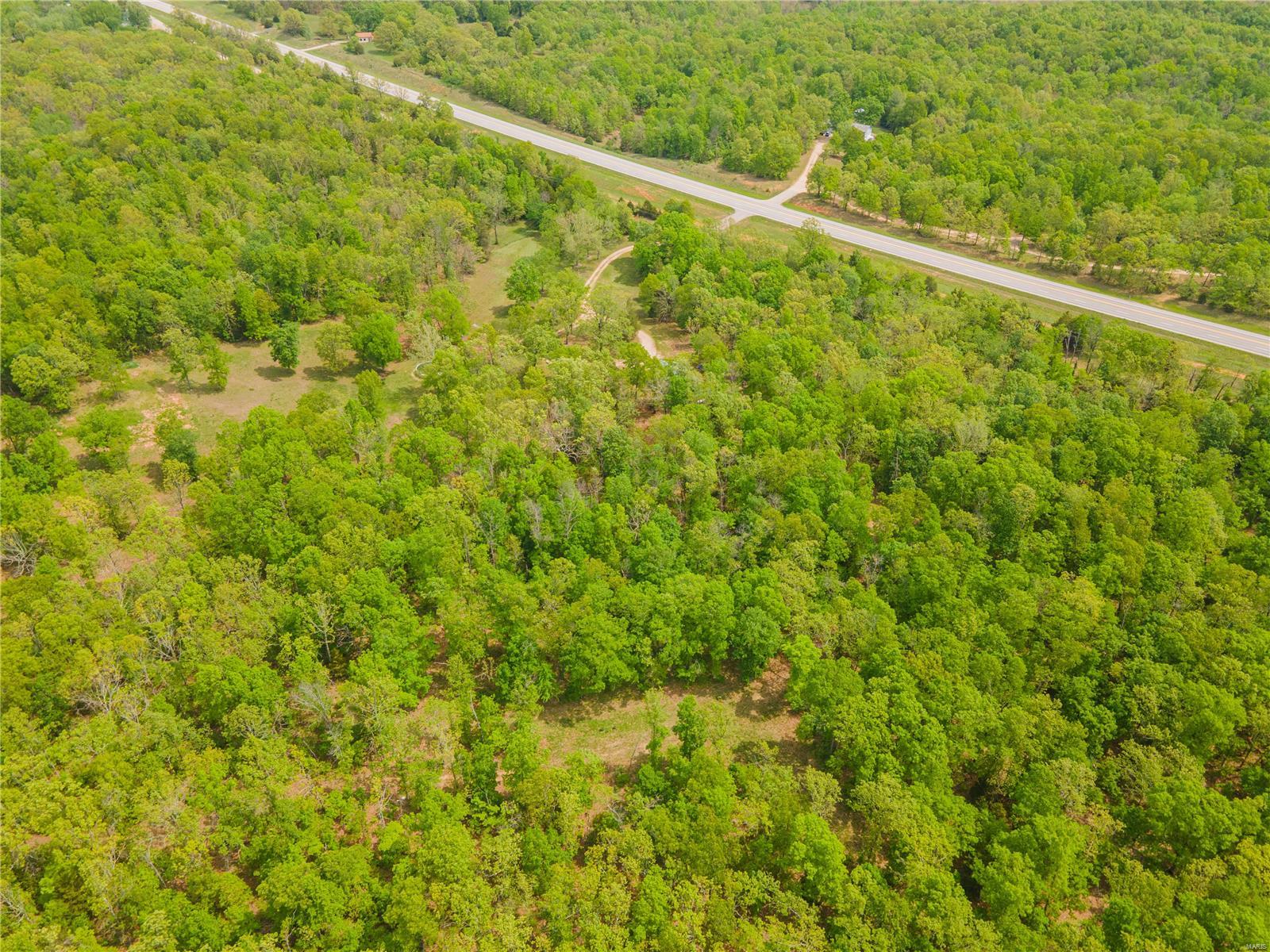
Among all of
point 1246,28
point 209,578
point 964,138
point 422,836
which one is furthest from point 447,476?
point 1246,28

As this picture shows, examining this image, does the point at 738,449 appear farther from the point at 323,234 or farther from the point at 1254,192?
the point at 1254,192

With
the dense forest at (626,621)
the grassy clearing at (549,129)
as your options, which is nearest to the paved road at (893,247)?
the grassy clearing at (549,129)

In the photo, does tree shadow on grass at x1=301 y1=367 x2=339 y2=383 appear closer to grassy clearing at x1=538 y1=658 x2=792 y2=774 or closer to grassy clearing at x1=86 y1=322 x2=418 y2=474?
grassy clearing at x1=86 y1=322 x2=418 y2=474

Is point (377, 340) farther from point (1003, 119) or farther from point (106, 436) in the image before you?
point (1003, 119)

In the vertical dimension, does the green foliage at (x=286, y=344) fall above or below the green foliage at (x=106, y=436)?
above

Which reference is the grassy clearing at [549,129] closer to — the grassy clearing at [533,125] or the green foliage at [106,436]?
the grassy clearing at [533,125]

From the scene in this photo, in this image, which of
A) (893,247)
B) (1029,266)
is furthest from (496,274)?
(1029,266)

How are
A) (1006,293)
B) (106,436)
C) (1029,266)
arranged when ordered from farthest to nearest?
(1029,266) < (1006,293) < (106,436)
